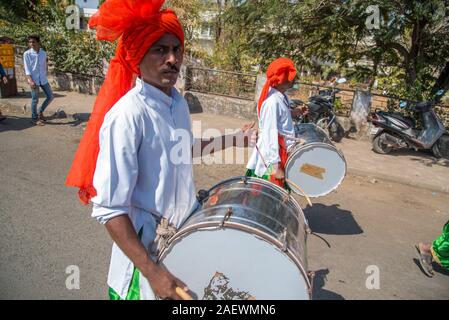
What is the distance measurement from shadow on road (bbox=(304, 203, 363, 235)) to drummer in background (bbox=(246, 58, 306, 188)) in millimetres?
1058

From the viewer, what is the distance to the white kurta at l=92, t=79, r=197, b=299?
1399 millimetres

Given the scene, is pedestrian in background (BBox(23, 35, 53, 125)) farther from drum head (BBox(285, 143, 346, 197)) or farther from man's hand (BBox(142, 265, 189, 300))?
man's hand (BBox(142, 265, 189, 300))

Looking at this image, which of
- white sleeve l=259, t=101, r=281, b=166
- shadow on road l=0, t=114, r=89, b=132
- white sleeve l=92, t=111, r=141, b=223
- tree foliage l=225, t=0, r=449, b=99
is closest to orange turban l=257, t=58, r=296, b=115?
white sleeve l=259, t=101, r=281, b=166

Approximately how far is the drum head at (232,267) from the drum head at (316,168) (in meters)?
2.16

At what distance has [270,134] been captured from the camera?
368 centimetres

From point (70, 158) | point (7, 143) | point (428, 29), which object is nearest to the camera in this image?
point (70, 158)

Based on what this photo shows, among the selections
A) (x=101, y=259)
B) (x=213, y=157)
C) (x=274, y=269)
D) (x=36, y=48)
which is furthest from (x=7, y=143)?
(x=274, y=269)

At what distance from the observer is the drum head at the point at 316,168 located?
12.2ft

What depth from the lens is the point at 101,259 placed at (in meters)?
3.40

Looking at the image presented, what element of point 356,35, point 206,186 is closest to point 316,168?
point 206,186

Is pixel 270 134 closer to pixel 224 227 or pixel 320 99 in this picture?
pixel 224 227

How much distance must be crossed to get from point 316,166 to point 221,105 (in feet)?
20.5
